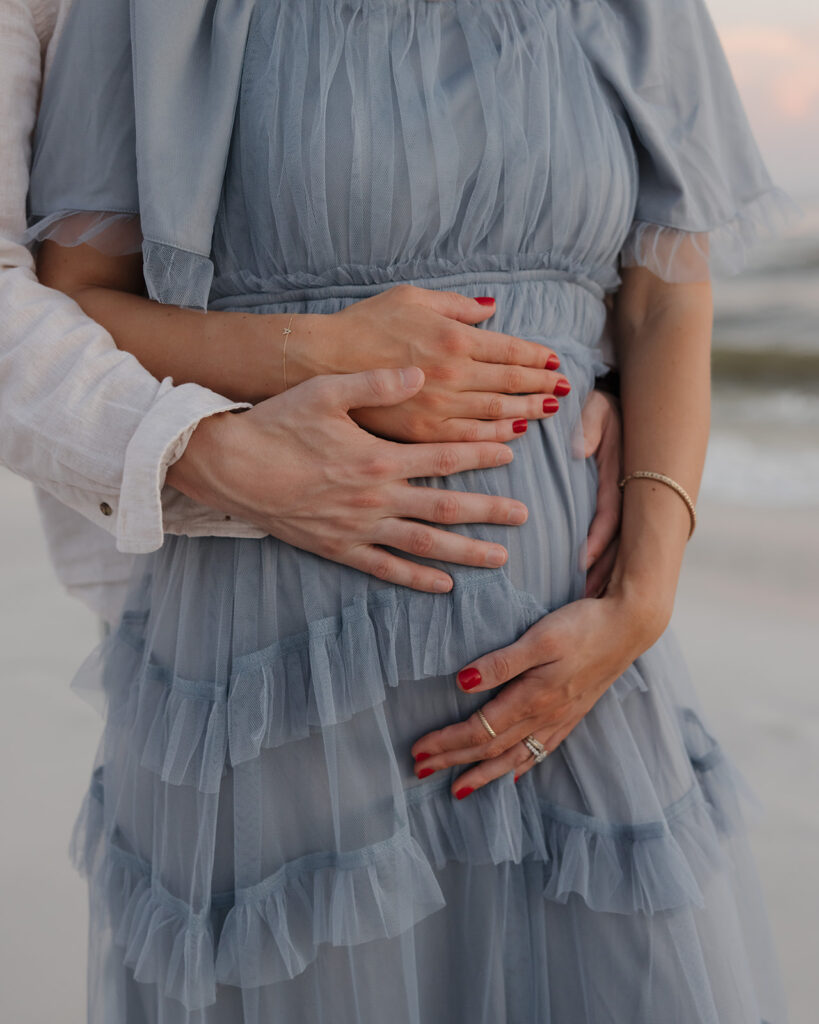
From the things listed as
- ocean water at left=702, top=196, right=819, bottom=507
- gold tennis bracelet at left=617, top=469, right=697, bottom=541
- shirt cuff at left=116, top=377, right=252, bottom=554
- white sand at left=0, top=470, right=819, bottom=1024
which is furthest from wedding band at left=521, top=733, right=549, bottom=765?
ocean water at left=702, top=196, right=819, bottom=507

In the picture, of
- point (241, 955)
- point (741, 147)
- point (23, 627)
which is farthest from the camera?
point (23, 627)

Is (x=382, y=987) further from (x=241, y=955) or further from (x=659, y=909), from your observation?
(x=659, y=909)

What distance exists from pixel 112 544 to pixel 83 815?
31 centimetres

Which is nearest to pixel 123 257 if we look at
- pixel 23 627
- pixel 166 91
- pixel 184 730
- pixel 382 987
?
pixel 166 91

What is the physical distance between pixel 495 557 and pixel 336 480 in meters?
0.15

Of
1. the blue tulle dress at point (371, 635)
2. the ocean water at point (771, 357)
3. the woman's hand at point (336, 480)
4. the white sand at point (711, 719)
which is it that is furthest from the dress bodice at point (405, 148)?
the ocean water at point (771, 357)

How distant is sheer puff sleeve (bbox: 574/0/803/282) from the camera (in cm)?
91

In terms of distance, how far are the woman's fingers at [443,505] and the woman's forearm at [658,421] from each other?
0.51 ft

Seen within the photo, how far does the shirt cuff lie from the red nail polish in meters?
0.28

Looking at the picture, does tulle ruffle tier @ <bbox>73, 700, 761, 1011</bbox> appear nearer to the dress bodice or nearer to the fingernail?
the fingernail

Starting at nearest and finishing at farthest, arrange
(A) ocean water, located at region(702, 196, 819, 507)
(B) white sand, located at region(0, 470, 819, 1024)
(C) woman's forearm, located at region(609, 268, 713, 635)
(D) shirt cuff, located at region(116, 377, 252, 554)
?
(D) shirt cuff, located at region(116, 377, 252, 554) → (C) woman's forearm, located at region(609, 268, 713, 635) → (B) white sand, located at region(0, 470, 819, 1024) → (A) ocean water, located at region(702, 196, 819, 507)

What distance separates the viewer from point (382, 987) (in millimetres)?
797

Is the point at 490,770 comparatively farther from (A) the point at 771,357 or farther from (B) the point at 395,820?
(A) the point at 771,357

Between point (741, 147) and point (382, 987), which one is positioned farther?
point (741, 147)
